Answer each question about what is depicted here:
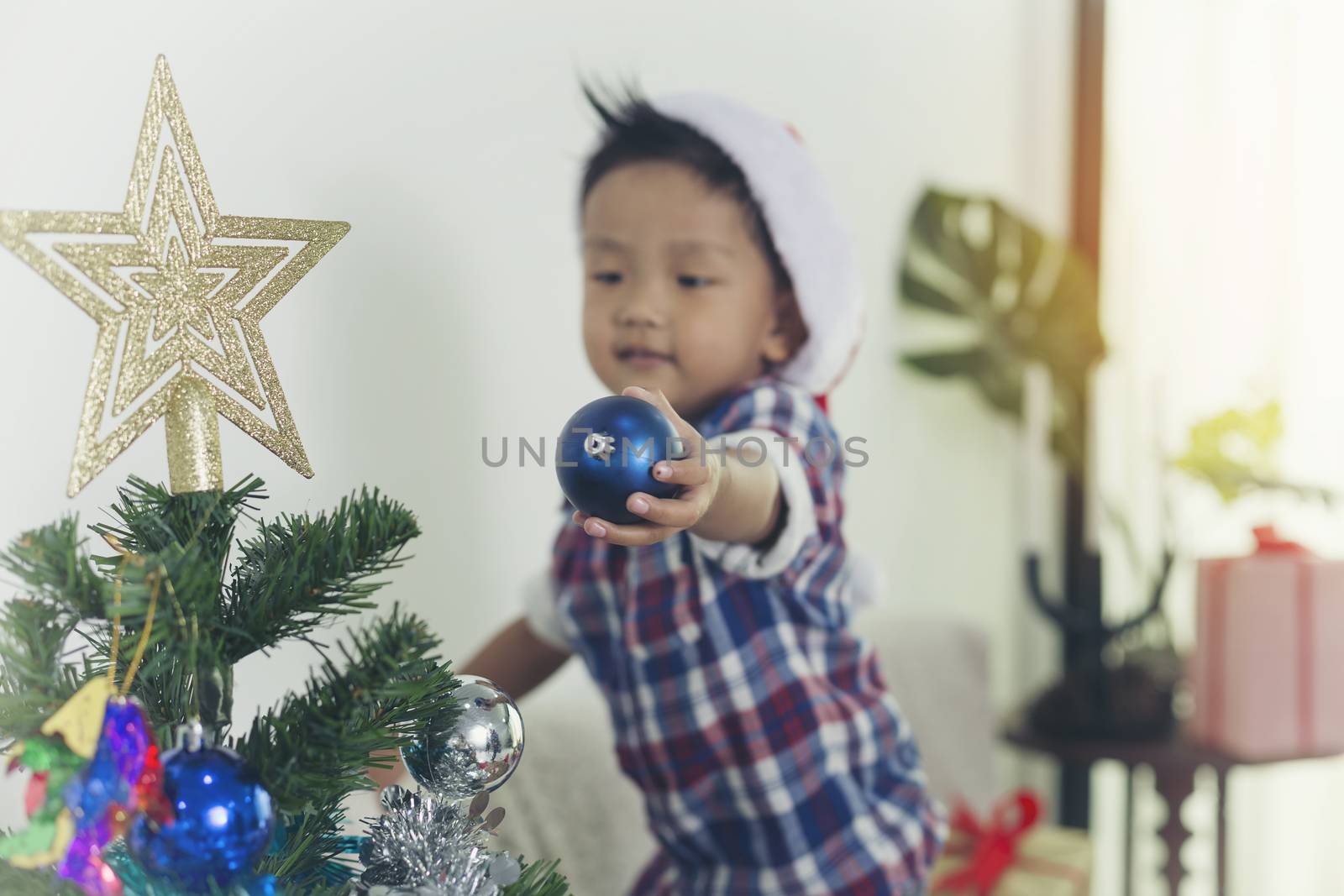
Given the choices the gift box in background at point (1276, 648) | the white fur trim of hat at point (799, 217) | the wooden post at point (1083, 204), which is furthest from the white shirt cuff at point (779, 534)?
the wooden post at point (1083, 204)

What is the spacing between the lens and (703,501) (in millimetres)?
541

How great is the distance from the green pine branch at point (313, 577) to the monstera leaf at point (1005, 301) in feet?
4.29

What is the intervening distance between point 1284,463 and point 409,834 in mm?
1699

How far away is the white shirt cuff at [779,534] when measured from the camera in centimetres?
72

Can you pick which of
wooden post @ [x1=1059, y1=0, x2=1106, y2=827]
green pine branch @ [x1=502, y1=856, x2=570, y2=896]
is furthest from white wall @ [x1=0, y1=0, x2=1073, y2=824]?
wooden post @ [x1=1059, y1=0, x2=1106, y2=827]

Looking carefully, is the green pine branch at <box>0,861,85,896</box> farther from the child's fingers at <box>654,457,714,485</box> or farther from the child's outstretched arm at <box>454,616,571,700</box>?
the child's outstretched arm at <box>454,616,571,700</box>

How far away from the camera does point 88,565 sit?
45cm

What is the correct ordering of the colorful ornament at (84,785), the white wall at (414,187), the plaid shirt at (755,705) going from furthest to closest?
the plaid shirt at (755,705) → the white wall at (414,187) → the colorful ornament at (84,785)

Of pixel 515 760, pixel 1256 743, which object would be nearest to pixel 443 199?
pixel 515 760

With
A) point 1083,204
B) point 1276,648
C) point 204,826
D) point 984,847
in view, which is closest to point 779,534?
point 204,826

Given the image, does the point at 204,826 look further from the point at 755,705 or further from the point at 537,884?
the point at 755,705

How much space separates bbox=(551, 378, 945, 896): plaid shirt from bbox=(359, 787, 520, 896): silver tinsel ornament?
0.28 meters

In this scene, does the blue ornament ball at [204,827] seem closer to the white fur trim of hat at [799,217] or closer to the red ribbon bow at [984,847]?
the white fur trim of hat at [799,217]

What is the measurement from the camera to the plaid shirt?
0.80 metres
